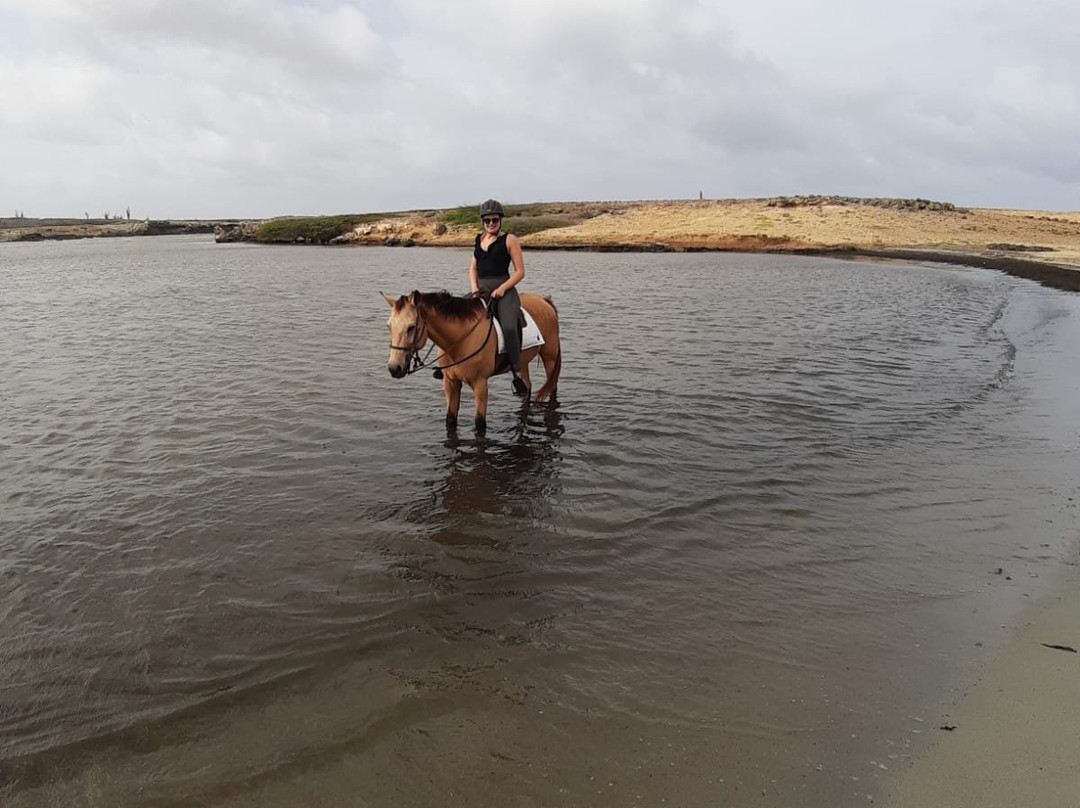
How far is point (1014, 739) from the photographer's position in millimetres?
3416

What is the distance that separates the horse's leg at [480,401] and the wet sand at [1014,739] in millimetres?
6427

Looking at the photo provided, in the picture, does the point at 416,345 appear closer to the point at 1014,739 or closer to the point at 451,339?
the point at 451,339

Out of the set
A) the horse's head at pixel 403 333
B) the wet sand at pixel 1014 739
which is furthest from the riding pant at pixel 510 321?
the wet sand at pixel 1014 739

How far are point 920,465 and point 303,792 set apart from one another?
7900mm

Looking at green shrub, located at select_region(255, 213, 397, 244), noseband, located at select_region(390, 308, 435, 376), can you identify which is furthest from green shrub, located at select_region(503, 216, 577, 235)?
noseband, located at select_region(390, 308, 435, 376)

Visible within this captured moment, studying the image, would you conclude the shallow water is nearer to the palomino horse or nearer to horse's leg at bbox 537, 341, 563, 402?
horse's leg at bbox 537, 341, 563, 402

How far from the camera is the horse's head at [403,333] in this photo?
24.0 feet

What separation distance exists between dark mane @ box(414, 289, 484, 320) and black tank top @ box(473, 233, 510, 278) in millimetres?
751

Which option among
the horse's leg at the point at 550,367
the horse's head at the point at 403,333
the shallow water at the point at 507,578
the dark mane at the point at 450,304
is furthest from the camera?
the horse's leg at the point at 550,367

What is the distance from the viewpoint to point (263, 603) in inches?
191

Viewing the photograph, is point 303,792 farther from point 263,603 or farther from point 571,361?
point 571,361

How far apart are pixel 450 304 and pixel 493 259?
139 centimetres

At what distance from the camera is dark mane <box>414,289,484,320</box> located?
7957mm

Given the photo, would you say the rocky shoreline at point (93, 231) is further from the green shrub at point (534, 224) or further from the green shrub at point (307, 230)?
the green shrub at point (534, 224)
